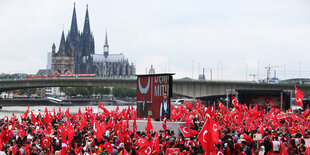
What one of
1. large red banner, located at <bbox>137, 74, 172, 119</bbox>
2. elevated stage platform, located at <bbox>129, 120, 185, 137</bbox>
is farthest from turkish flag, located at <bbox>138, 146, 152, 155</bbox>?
large red banner, located at <bbox>137, 74, 172, 119</bbox>

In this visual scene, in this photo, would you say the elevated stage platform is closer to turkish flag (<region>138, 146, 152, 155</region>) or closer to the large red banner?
the large red banner

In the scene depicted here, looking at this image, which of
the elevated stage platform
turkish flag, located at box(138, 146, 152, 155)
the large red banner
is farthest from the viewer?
the large red banner

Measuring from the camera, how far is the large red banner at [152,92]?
2877 centimetres

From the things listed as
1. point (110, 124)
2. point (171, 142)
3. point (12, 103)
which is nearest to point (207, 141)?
point (171, 142)

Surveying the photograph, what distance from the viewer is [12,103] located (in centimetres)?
13800

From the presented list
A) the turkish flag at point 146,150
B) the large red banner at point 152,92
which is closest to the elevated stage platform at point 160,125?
the large red banner at point 152,92

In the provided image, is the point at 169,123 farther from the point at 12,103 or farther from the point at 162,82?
the point at 12,103

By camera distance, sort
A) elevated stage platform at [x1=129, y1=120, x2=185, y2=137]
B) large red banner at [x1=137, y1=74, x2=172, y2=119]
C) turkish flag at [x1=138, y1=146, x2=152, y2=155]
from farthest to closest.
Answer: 1. large red banner at [x1=137, y1=74, x2=172, y2=119]
2. elevated stage platform at [x1=129, y1=120, x2=185, y2=137]
3. turkish flag at [x1=138, y1=146, x2=152, y2=155]

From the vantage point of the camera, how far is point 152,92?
30.1 metres

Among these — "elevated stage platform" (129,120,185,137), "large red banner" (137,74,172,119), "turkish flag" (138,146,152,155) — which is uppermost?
"large red banner" (137,74,172,119)

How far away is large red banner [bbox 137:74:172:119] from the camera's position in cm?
2877

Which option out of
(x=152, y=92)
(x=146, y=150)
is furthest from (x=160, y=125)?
(x=146, y=150)

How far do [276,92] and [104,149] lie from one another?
45631mm

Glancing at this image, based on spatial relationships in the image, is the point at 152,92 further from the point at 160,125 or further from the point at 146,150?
Result: the point at 146,150
